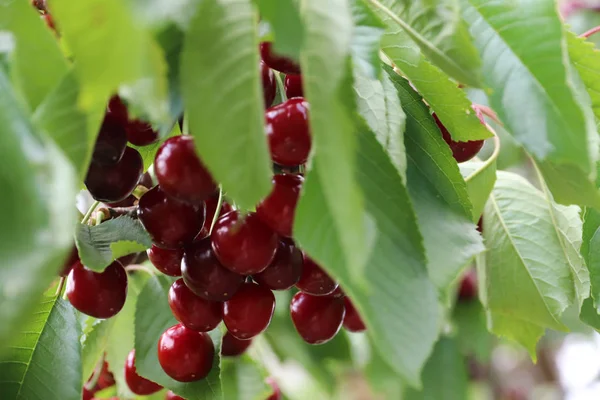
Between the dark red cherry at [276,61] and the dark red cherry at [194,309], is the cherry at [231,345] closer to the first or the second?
the dark red cherry at [194,309]

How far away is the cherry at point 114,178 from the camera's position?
22.4 inches

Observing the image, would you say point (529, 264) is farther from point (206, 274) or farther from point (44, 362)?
point (44, 362)

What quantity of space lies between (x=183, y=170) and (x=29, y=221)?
22cm

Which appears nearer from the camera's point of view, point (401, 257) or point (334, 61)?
point (334, 61)

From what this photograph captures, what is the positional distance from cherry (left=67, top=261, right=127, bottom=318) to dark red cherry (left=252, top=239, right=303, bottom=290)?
17cm

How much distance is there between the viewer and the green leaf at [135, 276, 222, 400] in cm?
71

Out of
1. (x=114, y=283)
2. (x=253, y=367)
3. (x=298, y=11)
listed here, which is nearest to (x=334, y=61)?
(x=298, y=11)

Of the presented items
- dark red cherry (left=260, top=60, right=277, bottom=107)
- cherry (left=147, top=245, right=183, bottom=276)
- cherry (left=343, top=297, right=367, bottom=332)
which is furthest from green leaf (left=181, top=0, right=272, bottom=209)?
cherry (left=343, top=297, right=367, bottom=332)

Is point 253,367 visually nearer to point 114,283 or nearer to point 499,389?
point 114,283

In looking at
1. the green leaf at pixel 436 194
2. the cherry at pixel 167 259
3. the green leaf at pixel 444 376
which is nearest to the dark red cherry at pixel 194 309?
the cherry at pixel 167 259

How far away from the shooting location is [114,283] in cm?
71

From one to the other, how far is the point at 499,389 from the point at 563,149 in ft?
9.14

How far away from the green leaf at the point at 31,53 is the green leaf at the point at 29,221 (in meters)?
0.05

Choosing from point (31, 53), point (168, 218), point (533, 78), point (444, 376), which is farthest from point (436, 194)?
point (444, 376)
